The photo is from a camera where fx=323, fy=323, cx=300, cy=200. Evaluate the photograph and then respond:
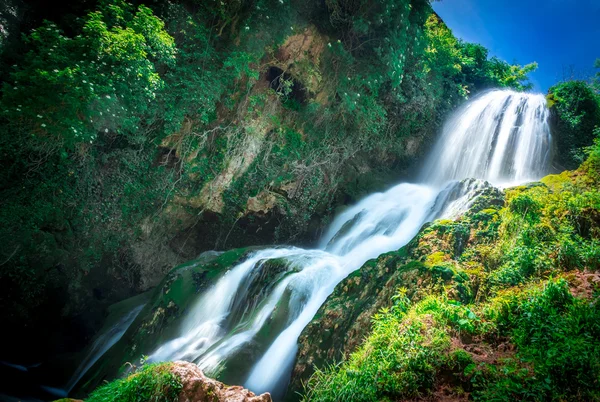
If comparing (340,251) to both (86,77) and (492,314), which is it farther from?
(86,77)

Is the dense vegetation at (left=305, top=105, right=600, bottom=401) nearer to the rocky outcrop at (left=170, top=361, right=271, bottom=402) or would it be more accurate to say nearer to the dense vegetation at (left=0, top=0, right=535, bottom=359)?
the rocky outcrop at (left=170, top=361, right=271, bottom=402)

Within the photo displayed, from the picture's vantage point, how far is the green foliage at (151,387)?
3443 mm

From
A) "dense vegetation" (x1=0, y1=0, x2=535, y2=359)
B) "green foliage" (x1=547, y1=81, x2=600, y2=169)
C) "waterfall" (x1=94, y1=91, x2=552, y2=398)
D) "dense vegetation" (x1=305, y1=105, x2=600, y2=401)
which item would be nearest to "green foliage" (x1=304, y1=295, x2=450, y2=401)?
"dense vegetation" (x1=305, y1=105, x2=600, y2=401)

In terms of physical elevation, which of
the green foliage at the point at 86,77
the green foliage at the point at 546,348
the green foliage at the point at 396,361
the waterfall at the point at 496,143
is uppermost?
the waterfall at the point at 496,143

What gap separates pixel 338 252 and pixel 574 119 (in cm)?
1101

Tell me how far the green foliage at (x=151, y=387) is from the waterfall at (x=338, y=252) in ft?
5.91

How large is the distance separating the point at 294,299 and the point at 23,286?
7655 millimetres

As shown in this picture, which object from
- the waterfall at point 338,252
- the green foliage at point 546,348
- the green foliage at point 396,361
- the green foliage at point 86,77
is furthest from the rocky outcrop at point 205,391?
the green foliage at point 86,77

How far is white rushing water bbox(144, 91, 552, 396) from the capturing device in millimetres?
5707

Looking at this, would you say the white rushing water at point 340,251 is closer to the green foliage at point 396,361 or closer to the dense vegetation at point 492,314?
the dense vegetation at point 492,314

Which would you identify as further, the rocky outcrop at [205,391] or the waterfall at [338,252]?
the waterfall at [338,252]

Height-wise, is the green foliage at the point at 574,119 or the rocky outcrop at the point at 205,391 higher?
the green foliage at the point at 574,119

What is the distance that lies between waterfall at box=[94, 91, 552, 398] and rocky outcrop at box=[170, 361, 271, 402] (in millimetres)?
1666

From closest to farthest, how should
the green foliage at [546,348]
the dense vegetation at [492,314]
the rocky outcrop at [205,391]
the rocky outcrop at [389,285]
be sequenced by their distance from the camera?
the green foliage at [546,348] → the dense vegetation at [492,314] → the rocky outcrop at [205,391] → the rocky outcrop at [389,285]
